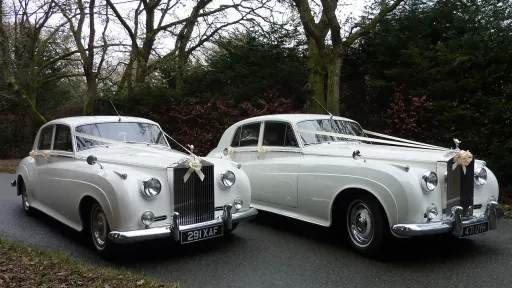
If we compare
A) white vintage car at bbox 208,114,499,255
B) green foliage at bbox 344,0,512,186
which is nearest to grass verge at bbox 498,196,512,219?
green foliage at bbox 344,0,512,186

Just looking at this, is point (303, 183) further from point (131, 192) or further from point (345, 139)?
point (131, 192)

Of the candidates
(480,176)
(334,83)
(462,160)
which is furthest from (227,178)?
(334,83)

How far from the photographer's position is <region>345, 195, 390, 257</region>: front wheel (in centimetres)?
492

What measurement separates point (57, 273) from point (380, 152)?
4.11 metres

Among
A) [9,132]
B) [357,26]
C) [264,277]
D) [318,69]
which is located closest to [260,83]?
[318,69]

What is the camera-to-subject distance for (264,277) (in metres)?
4.59

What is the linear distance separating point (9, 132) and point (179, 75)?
11.8 m

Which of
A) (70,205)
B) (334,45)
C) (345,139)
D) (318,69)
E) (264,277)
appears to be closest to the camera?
(264,277)

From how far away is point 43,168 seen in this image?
6.82 m

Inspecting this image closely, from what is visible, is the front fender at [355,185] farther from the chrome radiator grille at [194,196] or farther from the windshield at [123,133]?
the windshield at [123,133]

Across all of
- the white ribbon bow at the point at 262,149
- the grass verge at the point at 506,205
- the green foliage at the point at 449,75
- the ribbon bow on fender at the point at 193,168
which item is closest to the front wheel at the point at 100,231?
the ribbon bow on fender at the point at 193,168

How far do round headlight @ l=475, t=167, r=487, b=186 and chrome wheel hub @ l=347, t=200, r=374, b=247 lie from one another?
4.83ft

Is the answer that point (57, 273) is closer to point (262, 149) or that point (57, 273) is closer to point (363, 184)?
point (363, 184)

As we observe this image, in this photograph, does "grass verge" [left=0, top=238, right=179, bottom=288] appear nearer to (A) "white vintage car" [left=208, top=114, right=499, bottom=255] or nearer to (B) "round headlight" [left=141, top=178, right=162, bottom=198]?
(B) "round headlight" [left=141, top=178, right=162, bottom=198]
